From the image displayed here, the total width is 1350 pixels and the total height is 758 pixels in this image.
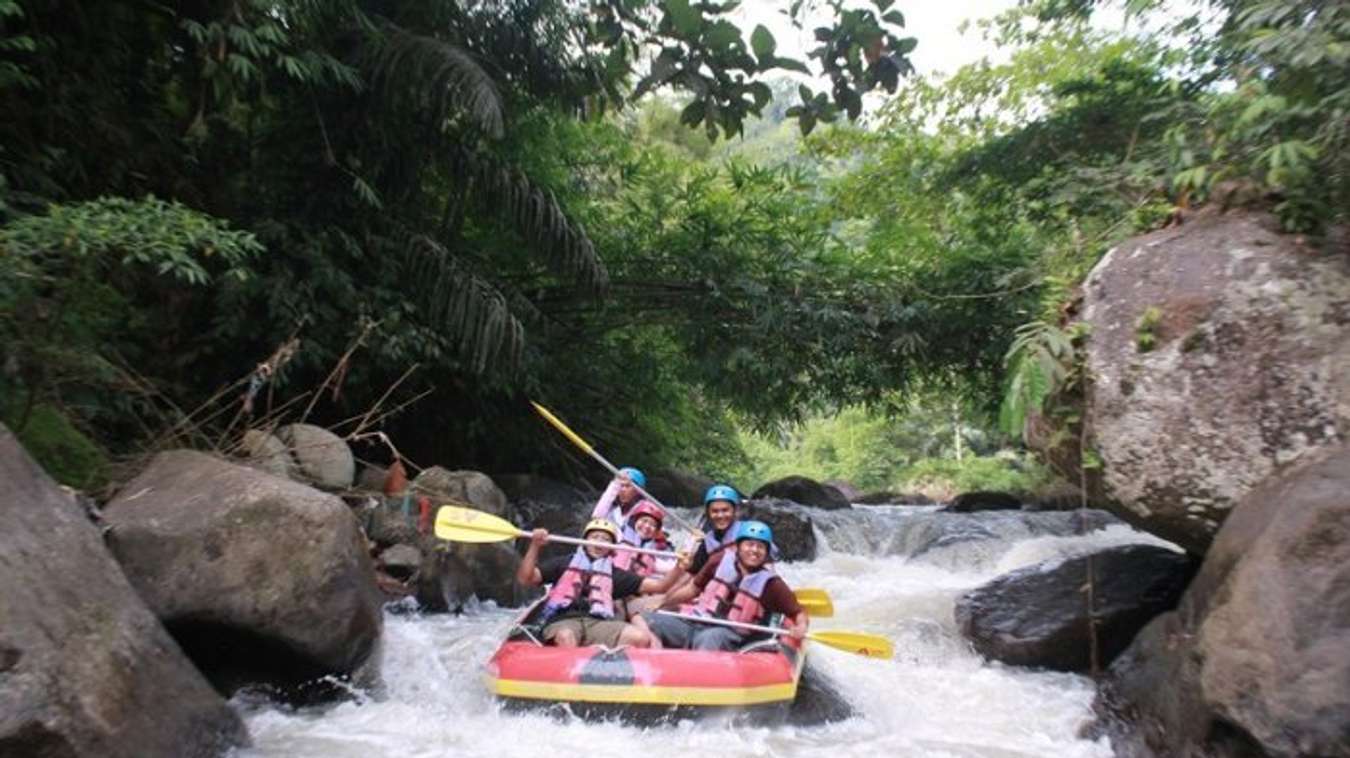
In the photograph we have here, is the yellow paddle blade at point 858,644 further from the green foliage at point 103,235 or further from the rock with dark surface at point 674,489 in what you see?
the rock with dark surface at point 674,489

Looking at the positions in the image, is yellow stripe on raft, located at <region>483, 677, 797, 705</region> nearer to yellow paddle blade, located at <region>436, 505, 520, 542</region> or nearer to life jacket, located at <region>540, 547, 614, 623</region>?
life jacket, located at <region>540, 547, 614, 623</region>

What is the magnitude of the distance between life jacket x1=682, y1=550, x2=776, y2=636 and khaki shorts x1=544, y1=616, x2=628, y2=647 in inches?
18.2

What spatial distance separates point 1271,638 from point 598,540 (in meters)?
3.20

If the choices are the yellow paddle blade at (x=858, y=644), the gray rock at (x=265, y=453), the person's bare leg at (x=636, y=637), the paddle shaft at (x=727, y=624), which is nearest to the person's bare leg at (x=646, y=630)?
the person's bare leg at (x=636, y=637)

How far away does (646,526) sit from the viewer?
6.05 m

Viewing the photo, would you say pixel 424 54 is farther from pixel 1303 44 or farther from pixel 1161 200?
pixel 1303 44

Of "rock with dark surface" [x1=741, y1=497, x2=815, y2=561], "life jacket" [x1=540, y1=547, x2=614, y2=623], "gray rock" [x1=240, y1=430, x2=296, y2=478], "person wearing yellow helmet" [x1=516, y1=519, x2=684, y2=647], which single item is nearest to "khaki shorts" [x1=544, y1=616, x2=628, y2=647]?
"person wearing yellow helmet" [x1=516, y1=519, x2=684, y2=647]

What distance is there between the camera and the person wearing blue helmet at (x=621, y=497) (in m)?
6.63

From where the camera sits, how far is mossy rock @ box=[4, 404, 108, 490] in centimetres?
476

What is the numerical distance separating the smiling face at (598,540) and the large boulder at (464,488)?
231 centimetres

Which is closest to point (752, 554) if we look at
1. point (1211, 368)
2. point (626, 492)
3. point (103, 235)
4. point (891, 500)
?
point (626, 492)

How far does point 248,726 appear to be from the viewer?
420cm

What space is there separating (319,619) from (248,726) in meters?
0.54

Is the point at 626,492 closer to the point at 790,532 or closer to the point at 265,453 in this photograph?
the point at 265,453
